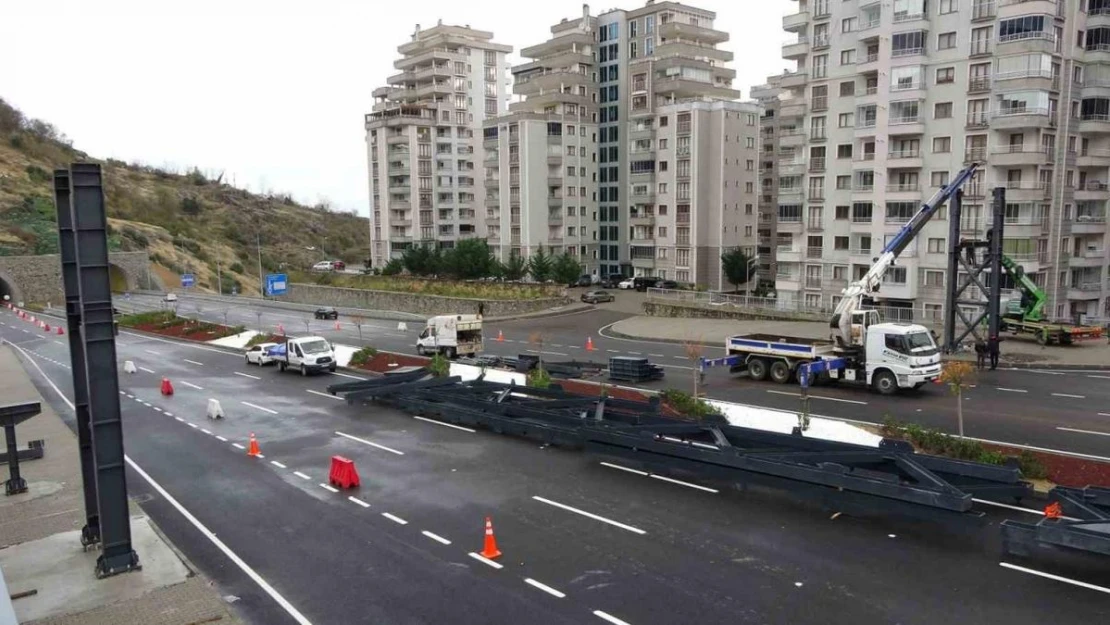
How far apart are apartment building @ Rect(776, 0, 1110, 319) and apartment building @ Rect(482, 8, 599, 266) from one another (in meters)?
35.3

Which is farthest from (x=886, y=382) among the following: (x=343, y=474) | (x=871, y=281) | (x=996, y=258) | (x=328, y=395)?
(x=328, y=395)

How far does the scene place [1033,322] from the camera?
41.0 meters

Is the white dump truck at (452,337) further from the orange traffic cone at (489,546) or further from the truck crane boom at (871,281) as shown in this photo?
the orange traffic cone at (489,546)

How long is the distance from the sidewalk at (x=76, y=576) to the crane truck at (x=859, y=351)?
22233 millimetres

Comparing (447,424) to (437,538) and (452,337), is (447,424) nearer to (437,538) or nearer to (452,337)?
(437,538)

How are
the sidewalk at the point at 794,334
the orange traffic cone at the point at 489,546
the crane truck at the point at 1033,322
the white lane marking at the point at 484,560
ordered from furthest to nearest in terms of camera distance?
the crane truck at the point at 1033,322
the sidewalk at the point at 794,334
the orange traffic cone at the point at 489,546
the white lane marking at the point at 484,560

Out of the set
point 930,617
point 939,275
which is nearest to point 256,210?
point 939,275

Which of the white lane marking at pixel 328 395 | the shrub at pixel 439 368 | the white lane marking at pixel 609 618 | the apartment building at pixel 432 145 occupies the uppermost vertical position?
the apartment building at pixel 432 145

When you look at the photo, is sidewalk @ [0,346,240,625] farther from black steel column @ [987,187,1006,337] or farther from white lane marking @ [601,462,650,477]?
black steel column @ [987,187,1006,337]

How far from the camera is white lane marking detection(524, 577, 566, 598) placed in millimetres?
12508

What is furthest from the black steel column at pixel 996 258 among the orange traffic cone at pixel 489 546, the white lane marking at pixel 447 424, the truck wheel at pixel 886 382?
the orange traffic cone at pixel 489 546

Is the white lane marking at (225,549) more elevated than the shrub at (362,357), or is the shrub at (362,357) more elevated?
the shrub at (362,357)

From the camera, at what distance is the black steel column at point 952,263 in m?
35.3

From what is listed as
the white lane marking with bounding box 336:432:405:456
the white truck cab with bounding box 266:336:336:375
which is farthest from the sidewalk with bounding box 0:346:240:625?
the white truck cab with bounding box 266:336:336:375
